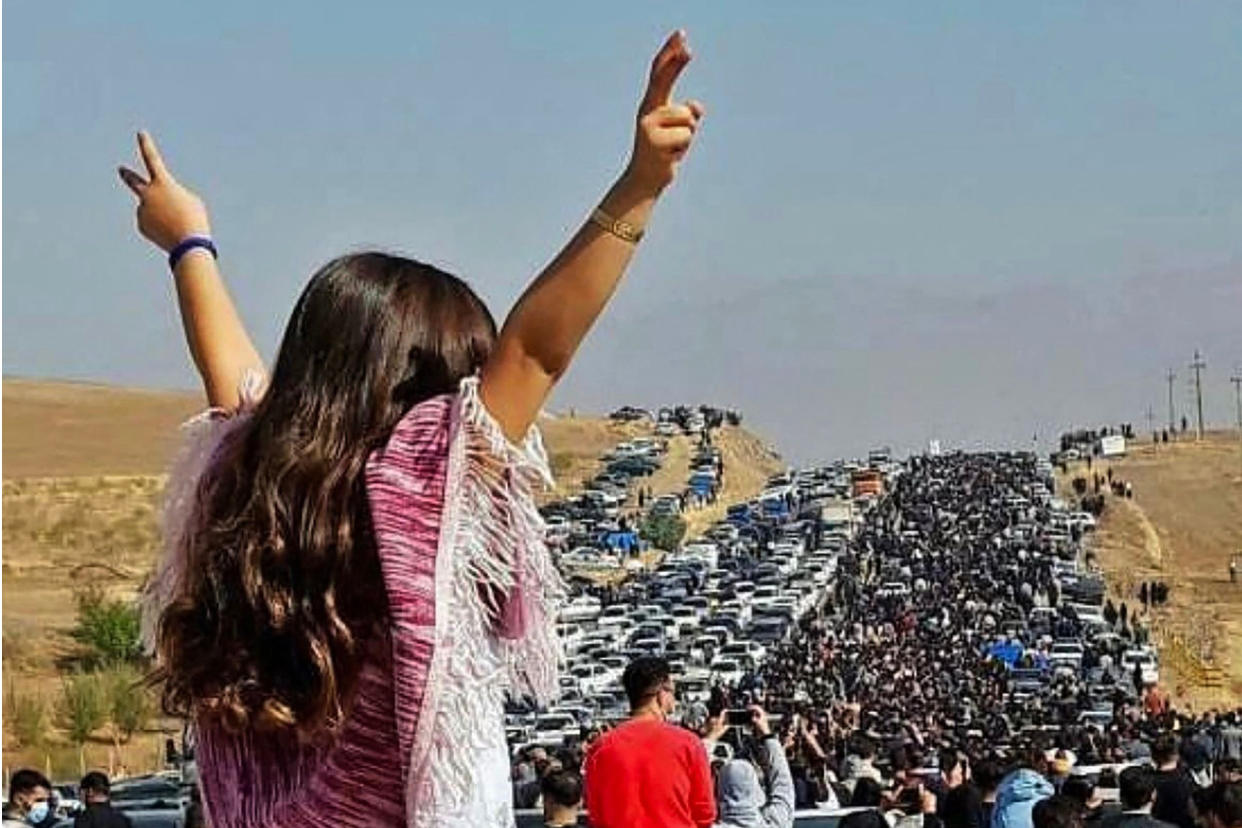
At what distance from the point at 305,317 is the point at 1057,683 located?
2138 inches

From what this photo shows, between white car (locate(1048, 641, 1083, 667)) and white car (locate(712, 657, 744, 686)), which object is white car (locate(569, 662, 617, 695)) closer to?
white car (locate(712, 657, 744, 686))

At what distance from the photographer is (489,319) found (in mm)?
2596

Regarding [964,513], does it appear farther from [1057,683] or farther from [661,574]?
[1057,683]

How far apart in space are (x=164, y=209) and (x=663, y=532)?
324 ft

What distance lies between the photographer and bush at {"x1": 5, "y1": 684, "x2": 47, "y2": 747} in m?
49.2

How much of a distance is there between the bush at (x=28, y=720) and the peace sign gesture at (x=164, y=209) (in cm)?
4706

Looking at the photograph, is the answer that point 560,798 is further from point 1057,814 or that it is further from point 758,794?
point 1057,814

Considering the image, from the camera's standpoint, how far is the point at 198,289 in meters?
3.04

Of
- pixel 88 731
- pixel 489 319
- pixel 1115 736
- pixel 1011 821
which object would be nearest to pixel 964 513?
pixel 88 731

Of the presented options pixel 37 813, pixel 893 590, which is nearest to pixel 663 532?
pixel 893 590

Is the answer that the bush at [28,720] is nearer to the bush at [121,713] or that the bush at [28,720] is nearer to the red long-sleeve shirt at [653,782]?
the bush at [121,713]

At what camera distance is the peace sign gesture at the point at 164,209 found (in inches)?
122

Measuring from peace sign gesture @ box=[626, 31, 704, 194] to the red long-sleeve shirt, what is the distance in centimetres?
553

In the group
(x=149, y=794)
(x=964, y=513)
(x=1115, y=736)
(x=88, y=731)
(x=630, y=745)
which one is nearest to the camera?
(x=630, y=745)
